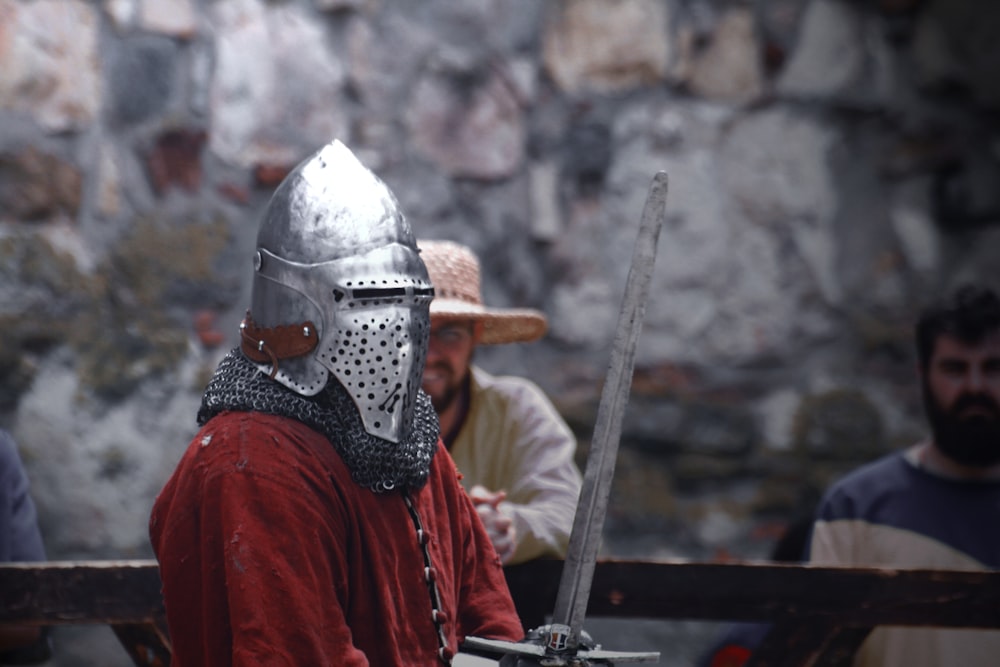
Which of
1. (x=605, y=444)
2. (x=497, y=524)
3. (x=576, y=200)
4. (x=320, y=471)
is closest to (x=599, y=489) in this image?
(x=605, y=444)

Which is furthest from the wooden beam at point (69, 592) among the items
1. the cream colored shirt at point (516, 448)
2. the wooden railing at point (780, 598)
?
the cream colored shirt at point (516, 448)

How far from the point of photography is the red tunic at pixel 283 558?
71.1 inches

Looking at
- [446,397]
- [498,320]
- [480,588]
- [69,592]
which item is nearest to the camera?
[480,588]

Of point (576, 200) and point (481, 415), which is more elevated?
point (576, 200)

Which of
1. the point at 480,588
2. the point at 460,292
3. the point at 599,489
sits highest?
the point at 460,292

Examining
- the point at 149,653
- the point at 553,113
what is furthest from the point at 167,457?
the point at 553,113

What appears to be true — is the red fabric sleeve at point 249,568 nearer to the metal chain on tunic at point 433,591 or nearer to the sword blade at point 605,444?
the metal chain on tunic at point 433,591

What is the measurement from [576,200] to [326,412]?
2.14 metres

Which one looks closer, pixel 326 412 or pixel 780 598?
pixel 326 412

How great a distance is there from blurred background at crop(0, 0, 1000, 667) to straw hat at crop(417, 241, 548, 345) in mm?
668

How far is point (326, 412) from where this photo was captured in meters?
2.01

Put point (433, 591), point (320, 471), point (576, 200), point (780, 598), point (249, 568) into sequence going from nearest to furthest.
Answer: point (249, 568) → point (320, 471) → point (433, 591) → point (780, 598) → point (576, 200)

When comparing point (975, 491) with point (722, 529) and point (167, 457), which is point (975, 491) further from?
point (167, 457)

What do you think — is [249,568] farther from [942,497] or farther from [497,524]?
[942,497]
